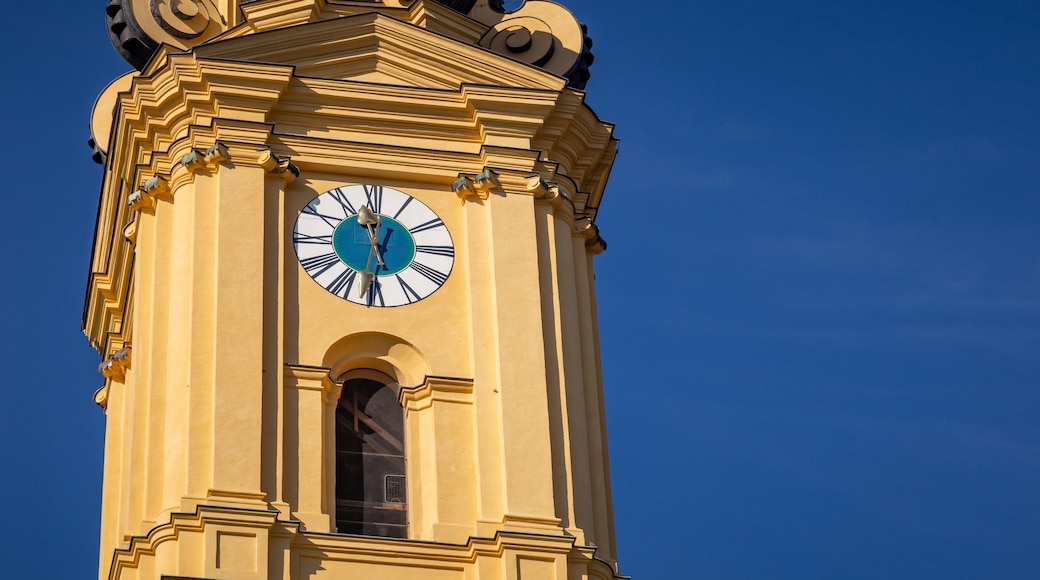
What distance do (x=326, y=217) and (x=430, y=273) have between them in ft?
3.93

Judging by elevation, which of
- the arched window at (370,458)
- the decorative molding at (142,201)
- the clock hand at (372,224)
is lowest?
the arched window at (370,458)

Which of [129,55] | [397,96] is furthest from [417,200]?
[129,55]

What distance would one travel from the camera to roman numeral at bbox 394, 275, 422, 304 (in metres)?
28.5

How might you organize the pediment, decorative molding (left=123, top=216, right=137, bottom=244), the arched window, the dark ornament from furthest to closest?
the dark ornament < the pediment < decorative molding (left=123, top=216, right=137, bottom=244) < the arched window

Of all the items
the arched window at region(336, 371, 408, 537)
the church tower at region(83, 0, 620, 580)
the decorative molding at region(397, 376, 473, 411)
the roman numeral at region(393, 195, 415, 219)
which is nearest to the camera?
the church tower at region(83, 0, 620, 580)

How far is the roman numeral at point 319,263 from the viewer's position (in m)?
28.5

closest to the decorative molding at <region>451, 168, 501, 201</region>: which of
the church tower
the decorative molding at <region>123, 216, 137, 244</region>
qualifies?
the church tower

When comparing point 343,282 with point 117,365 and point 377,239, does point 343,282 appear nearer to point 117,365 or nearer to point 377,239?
point 377,239

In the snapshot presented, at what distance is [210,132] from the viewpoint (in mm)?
28953

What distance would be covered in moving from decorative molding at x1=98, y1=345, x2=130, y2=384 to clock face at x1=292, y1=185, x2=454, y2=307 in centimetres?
336

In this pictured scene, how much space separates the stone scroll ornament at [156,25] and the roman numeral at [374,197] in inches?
118

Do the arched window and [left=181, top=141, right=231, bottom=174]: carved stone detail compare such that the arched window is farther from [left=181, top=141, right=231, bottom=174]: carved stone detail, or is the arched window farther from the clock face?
[left=181, top=141, right=231, bottom=174]: carved stone detail

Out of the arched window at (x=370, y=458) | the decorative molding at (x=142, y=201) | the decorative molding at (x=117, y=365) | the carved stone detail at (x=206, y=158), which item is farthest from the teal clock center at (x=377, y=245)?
the decorative molding at (x=117, y=365)

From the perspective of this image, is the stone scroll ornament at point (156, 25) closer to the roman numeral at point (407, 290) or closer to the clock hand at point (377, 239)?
the clock hand at point (377, 239)
